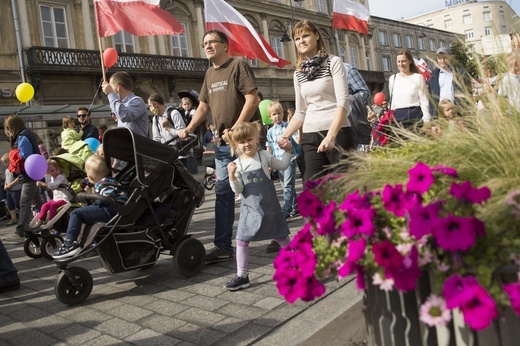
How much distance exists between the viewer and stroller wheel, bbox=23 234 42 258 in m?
5.84

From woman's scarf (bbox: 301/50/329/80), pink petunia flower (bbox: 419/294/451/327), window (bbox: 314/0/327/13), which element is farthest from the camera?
window (bbox: 314/0/327/13)

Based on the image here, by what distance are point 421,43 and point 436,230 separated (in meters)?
58.9

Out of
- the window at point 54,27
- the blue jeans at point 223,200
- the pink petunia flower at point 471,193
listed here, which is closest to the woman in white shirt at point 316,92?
the blue jeans at point 223,200

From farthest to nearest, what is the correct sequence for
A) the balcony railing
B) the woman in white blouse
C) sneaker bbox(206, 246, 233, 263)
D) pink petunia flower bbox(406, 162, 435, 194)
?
1. the balcony railing
2. the woman in white blouse
3. sneaker bbox(206, 246, 233, 263)
4. pink petunia flower bbox(406, 162, 435, 194)

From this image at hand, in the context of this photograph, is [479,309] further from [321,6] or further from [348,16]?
[321,6]

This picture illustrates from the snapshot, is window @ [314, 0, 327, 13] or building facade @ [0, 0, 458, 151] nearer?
building facade @ [0, 0, 458, 151]

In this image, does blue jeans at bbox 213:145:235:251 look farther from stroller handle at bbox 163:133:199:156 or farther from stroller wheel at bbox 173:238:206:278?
stroller wheel at bbox 173:238:206:278

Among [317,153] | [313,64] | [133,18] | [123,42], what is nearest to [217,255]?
[317,153]

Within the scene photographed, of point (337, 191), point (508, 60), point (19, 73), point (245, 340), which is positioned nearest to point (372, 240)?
point (337, 191)

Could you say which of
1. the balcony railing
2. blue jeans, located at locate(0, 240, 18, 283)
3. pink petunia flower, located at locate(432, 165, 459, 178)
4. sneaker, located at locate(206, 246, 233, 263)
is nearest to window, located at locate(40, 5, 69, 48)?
the balcony railing

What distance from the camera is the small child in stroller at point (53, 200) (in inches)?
233

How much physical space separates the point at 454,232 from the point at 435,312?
0.83 feet

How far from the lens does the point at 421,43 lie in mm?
55562

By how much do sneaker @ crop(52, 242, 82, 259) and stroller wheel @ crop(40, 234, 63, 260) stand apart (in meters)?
2.10
